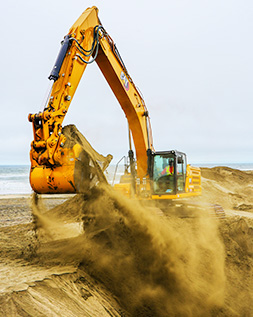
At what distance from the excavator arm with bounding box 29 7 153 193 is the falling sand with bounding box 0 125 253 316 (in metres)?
0.84

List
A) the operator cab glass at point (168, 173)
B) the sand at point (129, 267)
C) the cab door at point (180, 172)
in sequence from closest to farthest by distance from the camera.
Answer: the sand at point (129, 267)
the operator cab glass at point (168, 173)
the cab door at point (180, 172)

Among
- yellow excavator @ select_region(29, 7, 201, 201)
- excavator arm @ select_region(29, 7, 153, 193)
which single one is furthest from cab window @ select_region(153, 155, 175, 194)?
excavator arm @ select_region(29, 7, 153, 193)

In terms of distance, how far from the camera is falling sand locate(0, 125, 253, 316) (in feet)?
15.5

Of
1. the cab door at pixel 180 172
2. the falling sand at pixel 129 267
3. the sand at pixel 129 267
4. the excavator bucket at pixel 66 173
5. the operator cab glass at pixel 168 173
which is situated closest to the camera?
the excavator bucket at pixel 66 173

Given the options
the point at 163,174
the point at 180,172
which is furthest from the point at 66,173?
the point at 180,172

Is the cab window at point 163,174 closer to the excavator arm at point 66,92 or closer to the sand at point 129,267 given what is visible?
the sand at point 129,267

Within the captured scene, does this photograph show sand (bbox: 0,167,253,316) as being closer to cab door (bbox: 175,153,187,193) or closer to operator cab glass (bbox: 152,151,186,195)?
operator cab glass (bbox: 152,151,186,195)

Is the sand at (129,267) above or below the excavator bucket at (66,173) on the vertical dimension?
below

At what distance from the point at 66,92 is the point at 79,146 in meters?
1.03

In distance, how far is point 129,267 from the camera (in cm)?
557

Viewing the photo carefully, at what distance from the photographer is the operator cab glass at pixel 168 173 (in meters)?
7.23

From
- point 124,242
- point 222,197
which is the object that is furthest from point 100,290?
point 222,197

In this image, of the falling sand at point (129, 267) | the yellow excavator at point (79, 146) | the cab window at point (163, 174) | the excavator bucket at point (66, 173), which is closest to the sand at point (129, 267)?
the falling sand at point (129, 267)

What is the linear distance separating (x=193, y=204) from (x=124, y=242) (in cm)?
264
